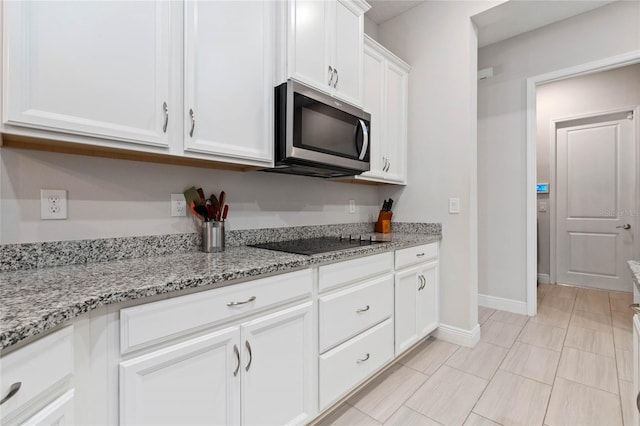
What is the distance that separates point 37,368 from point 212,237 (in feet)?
2.88

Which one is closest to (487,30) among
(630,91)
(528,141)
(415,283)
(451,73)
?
(451,73)

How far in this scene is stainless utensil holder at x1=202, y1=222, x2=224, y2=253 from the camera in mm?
1488

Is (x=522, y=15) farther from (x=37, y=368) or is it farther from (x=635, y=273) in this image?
(x=37, y=368)

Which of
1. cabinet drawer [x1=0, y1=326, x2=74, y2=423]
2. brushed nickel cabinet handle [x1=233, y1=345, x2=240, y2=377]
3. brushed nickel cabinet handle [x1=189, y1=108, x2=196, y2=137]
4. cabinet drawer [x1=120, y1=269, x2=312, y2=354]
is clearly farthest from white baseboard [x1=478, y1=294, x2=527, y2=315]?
cabinet drawer [x1=0, y1=326, x2=74, y2=423]

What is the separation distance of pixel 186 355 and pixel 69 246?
2.31 ft

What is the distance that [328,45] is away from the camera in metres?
1.77

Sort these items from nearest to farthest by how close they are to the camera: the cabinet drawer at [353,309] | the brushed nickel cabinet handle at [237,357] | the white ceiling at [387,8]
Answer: the brushed nickel cabinet handle at [237,357], the cabinet drawer at [353,309], the white ceiling at [387,8]

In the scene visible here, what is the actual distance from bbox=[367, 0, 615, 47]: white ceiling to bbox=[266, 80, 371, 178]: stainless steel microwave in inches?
55.0

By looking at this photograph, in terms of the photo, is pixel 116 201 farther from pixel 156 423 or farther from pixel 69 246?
pixel 156 423

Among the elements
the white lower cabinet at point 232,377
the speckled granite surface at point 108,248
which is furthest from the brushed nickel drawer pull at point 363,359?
the speckled granite surface at point 108,248

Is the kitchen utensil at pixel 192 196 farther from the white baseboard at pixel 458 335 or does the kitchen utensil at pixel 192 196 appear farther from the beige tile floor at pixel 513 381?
the white baseboard at pixel 458 335

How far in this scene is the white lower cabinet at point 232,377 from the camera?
89cm

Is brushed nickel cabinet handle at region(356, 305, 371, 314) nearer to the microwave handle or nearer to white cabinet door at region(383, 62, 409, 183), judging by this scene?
the microwave handle

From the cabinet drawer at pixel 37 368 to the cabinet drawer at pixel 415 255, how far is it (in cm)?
165
